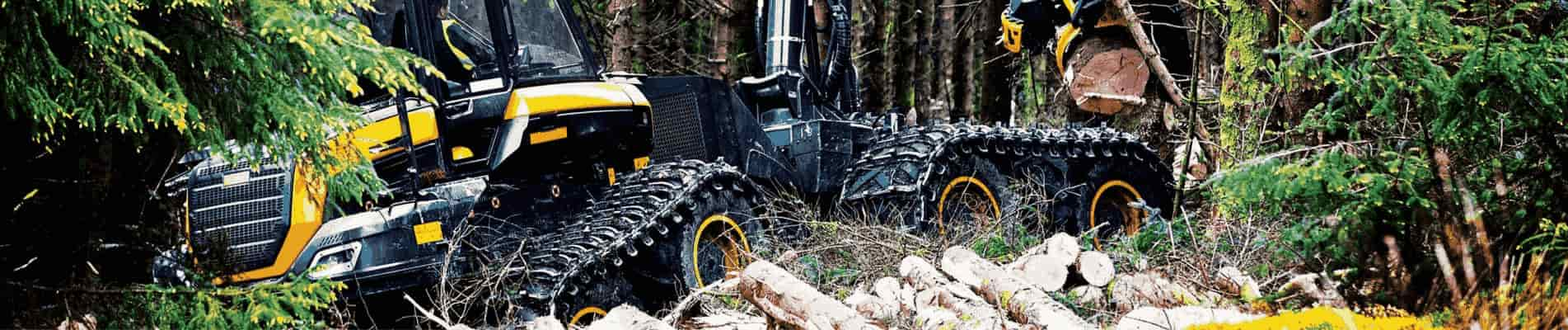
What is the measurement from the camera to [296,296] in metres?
5.09

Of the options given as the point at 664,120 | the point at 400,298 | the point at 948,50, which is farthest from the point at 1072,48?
the point at 948,50

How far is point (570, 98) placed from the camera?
733 cm

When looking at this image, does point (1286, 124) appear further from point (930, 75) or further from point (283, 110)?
point (930, 75)

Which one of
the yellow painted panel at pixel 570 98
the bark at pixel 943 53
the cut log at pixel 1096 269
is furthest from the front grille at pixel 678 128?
the bark at pixel 943 53

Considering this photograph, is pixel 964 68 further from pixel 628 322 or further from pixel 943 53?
pixel 628 322

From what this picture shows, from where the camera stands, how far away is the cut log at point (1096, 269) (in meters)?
6.77

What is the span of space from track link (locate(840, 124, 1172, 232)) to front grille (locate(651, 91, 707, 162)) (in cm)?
102

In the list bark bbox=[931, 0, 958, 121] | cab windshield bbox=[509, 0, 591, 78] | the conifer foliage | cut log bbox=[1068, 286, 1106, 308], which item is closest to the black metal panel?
cab windshield bbox=[509, 0, 591, 78]

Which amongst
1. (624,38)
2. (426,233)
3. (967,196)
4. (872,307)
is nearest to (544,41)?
(426,233)

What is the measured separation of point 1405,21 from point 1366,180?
48 cm

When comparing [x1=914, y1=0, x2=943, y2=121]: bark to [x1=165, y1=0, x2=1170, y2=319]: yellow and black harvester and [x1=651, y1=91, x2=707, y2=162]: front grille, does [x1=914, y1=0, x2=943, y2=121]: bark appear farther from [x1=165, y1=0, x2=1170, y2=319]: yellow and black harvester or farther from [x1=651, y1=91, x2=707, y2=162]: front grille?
[x1=651, y1=91, x2=707, y2=162]: front grille

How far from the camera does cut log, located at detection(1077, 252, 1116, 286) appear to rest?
677 cm

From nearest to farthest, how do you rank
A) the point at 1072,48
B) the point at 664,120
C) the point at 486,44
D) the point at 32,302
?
the point at 32,302
the point at 486,44
the point at 664,120
the point at 1072,48

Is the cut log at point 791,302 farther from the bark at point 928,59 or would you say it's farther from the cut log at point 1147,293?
the bark at point 928,59
